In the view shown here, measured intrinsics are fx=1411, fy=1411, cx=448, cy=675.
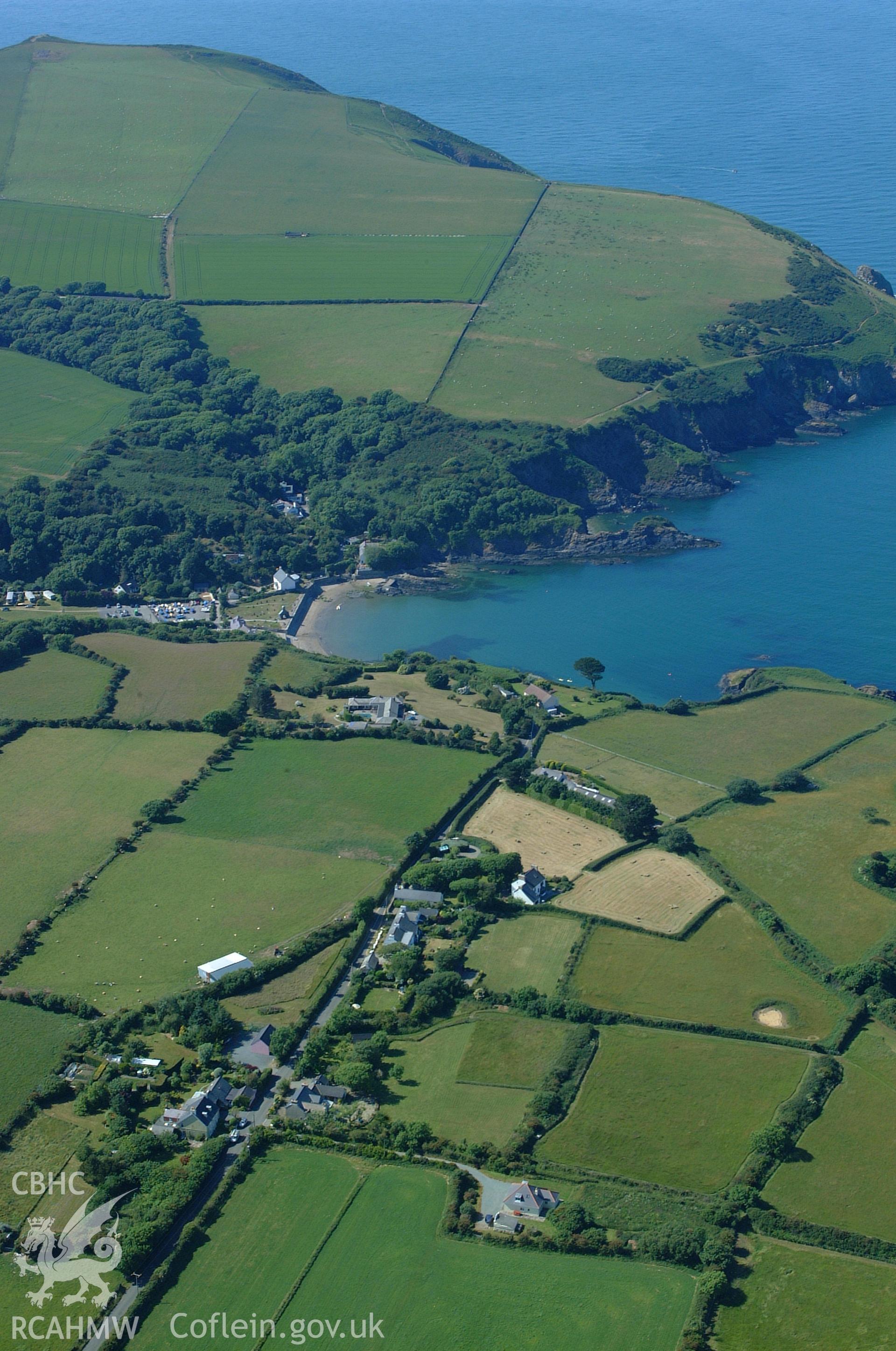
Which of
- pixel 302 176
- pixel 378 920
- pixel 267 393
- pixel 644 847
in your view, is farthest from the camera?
pixel 302 176

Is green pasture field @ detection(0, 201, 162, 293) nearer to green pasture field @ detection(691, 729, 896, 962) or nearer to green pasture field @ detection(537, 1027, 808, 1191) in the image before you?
green pasture field @ detection(691, 729, 896, 962)

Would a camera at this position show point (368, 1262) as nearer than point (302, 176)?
Yes

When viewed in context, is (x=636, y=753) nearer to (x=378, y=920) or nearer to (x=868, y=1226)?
(x=378, y=920)

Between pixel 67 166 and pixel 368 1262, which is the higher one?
pixel 67 166

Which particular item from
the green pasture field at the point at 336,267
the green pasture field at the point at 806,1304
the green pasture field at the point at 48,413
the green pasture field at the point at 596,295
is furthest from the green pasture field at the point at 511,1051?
the green pasture field at the point at 336,267

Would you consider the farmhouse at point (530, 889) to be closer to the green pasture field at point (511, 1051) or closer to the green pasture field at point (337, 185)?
the green pasture field at point (511, 1051)

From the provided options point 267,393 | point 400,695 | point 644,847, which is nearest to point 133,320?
point 267,393

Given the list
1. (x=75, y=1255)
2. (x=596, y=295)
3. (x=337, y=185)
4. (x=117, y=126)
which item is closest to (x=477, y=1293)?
(x=75, y=1255)
